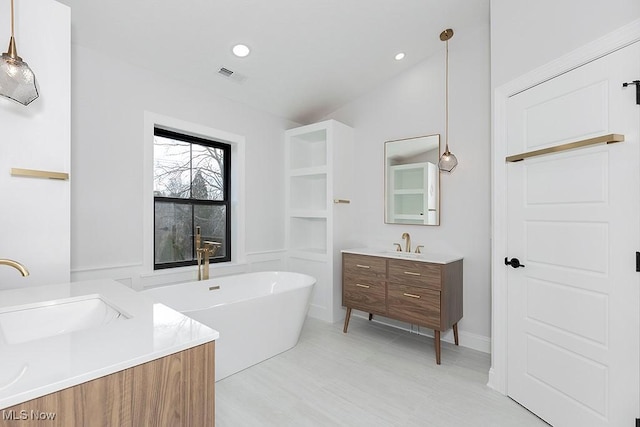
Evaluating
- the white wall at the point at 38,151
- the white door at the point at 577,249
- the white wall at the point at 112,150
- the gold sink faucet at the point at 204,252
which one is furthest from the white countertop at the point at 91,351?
the white door at the point at 577,249

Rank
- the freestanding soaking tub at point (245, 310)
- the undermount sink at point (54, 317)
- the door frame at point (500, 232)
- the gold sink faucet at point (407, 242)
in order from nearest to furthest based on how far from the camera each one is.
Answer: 1. the undermount sink at point (54, 317)
2. the door frame at point (500, 232)
3. the freestanding soaking tub at point (245, 310)
4. the gold sink faucet at point (407, 242)

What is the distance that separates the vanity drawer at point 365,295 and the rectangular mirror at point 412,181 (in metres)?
0.81

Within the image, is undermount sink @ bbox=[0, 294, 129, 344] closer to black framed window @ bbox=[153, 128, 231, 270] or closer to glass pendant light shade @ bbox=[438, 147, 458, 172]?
black framed window @ bbox=[153, 128, 231, 270]

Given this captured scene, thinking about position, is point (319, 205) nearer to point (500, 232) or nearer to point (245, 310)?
point (245, 310)

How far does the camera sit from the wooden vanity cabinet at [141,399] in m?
0.71

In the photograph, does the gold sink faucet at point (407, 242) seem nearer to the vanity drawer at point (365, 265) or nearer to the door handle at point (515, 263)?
the vanity drawer at point (365, 265)

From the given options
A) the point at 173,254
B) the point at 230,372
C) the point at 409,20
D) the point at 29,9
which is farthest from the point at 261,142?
the point at 230,372

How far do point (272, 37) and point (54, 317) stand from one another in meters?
2.50

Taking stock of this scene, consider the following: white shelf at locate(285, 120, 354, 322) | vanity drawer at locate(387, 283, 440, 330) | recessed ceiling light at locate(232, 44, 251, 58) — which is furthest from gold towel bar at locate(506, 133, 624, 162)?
recessed ceiling light at locate(232, 44, 251, 58)

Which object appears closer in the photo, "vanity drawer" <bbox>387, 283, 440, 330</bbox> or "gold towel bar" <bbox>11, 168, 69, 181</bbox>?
"gold towel bar" <bbox>11, 168, 69, 181</bbox>

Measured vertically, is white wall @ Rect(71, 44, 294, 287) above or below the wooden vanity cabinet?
above

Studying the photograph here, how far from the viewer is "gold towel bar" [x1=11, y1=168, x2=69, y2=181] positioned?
169cm

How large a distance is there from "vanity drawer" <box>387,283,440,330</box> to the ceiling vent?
250 cm

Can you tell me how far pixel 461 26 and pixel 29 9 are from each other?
10.6ft
